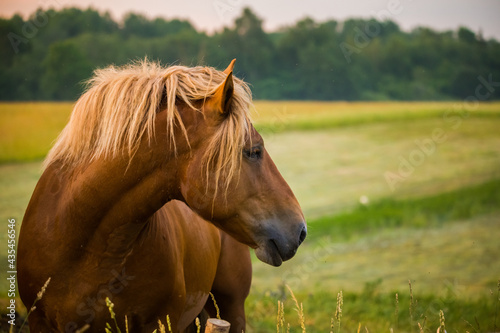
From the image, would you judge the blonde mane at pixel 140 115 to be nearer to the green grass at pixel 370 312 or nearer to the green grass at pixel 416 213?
the green grass at pixel 370 312

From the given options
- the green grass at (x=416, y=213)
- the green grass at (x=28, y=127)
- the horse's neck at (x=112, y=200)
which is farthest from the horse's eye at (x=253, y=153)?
the green grass at (x=416, y=213)

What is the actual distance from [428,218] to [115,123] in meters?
10.7

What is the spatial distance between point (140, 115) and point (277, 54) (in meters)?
10.4

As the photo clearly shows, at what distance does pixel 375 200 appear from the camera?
12562mm

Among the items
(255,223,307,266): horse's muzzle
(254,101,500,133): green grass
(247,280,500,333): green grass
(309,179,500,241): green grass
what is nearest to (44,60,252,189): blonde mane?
(255,223,307,266): horse's muzzle

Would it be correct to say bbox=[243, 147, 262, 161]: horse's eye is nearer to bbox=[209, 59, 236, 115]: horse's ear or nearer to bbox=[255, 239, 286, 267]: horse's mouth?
bbox=[209, 59, 236, 115]: horse's ear

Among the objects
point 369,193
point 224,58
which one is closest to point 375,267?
point 369,193

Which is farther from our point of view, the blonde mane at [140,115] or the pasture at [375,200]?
the pasture at [375,200]

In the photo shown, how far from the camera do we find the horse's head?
215cm

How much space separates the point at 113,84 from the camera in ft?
7.73

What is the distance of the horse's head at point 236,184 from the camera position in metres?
2.15

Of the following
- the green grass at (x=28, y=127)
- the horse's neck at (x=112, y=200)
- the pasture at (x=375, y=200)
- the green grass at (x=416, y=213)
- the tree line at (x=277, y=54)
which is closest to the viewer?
the horse's neck at (x=112, y=200)

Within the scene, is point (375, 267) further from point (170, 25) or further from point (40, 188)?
point (40, 188)

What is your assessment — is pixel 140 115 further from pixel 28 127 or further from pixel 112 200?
pixel 28 127
